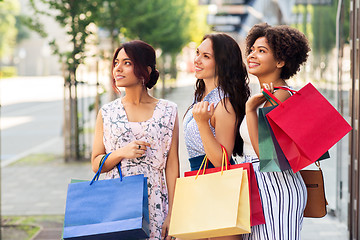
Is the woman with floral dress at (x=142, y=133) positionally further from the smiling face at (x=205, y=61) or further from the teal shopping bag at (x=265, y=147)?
the teal shopping bag at (x=265, y=147)

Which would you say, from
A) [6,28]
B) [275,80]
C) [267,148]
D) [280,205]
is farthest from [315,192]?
[6,28]

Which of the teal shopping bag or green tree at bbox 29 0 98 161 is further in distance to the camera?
green tree at bbox 29 0 98 161

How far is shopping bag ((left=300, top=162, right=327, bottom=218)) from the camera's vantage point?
2.85 metres

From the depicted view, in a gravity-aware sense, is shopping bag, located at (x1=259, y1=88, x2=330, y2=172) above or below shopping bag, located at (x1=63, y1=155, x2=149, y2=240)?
above

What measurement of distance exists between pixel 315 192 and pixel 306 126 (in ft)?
1.65

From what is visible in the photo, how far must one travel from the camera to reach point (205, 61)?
2.92 metres

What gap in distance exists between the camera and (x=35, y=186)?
8.23 meters


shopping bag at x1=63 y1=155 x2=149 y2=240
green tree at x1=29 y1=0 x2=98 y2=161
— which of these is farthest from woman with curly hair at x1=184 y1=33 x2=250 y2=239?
green tree at x1=29 y1=0 x2=98 y2=161

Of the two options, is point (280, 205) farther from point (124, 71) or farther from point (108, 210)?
point (124, 71)

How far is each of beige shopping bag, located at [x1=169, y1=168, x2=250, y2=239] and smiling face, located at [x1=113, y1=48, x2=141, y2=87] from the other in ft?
2.14

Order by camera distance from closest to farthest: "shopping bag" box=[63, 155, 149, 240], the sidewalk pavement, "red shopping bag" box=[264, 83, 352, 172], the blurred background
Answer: "red shopping bag" box=[264, 83, 352, 172] < "shopping bag" box=[63, 155, 149, 240] < the blurred background < the sidewalk pavement

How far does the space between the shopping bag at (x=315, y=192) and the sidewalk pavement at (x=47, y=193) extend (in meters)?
2.57

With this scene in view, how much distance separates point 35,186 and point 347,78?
500 cm

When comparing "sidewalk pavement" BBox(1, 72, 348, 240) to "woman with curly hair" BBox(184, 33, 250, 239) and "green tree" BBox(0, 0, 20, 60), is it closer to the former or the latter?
"woman with curly hair" BBox(184, 33, 250, 239)
